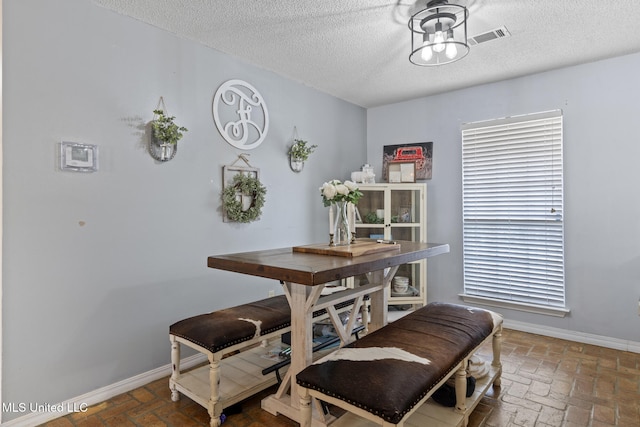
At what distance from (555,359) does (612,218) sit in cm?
130

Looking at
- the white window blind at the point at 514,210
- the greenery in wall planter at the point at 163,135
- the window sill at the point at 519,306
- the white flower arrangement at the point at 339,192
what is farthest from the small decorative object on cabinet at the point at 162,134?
the window sill at the point at 519,306

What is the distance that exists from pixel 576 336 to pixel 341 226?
2490 mm

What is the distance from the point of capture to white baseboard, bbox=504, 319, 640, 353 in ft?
9.89

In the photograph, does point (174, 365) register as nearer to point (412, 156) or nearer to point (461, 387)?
point (461, 387)

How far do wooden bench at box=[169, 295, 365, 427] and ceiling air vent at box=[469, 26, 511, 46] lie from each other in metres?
2.12

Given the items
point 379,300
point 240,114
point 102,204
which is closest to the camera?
point 102,204

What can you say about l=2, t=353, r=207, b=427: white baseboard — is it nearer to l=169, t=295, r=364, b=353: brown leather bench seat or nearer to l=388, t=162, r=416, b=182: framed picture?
l=169, t=295, r=364, b=353: brown leather bench seat

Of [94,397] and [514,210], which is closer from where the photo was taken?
[94,397]

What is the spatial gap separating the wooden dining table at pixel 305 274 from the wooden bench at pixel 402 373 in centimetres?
22

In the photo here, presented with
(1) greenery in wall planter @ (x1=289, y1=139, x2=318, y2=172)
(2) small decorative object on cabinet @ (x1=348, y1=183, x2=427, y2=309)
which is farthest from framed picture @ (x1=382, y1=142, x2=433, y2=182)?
(1) greenery in wall planter @ (x1=289, y1=139, x2=318, y2=172)

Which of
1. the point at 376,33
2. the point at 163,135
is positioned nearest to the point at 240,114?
the point at 163,135

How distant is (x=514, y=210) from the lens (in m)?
3.56

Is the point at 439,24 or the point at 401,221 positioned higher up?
the point at 439,24

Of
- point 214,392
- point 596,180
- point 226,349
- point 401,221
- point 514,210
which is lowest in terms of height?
point 214,392
